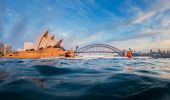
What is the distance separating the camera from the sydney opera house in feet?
296

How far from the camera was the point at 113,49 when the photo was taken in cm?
17212

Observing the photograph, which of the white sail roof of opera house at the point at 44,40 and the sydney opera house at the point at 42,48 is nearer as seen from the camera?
the white sail roof of opera house at the point at 44,40

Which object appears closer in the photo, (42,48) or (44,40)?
(44,40)

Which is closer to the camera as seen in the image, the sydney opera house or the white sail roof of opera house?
the white sail roof of opera house

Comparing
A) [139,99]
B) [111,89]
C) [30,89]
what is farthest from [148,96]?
[30,89]

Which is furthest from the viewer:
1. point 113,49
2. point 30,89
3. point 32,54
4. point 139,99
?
point 113,49

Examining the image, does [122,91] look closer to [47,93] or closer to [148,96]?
[148,96]

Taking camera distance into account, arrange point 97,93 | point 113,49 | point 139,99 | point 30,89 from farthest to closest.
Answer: point 113,49 → point 30,89 → point 97,93 → point 139,99

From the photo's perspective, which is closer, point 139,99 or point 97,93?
point 139,99

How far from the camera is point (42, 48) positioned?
9656cm

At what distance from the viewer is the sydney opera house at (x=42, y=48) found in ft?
296

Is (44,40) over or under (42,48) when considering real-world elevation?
over

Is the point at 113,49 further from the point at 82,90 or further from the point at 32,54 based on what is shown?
the point at 82,90

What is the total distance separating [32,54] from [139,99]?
10590 cm
